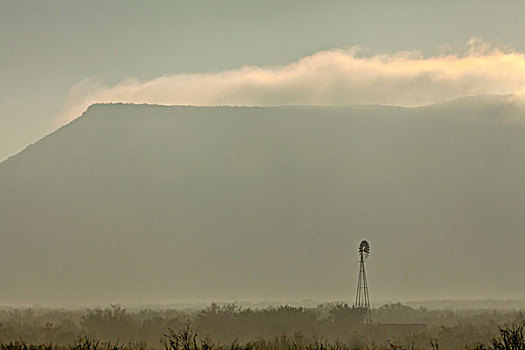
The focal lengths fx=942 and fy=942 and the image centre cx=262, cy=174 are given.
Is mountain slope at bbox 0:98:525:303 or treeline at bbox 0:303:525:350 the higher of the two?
mountain slope at bbox 0:98:525:303

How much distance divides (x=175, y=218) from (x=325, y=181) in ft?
110

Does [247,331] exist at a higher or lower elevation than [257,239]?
lower

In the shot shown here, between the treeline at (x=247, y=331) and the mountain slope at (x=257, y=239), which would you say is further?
the mountain slope at (x=257, y=239)

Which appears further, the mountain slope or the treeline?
the mountain slope

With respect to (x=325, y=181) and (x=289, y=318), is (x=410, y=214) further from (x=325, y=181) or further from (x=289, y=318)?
(x=289, y=318)

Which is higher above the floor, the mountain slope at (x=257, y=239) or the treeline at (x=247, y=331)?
the mountain slope at (x=257, y=239)

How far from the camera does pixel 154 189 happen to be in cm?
19350

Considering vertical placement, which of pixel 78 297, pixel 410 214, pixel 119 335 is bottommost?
pixel 119 335

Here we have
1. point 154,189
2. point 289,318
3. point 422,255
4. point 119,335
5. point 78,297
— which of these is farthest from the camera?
point 154,189

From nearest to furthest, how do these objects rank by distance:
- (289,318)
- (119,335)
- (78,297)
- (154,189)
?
(119,335) < (289,318) < (78,297) < (154,189)

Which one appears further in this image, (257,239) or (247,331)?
(257,239)

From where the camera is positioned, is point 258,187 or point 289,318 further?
point 258,187

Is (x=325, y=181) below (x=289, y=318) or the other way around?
the other way around

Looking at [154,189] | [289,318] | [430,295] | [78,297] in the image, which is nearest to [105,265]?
[78,297]
